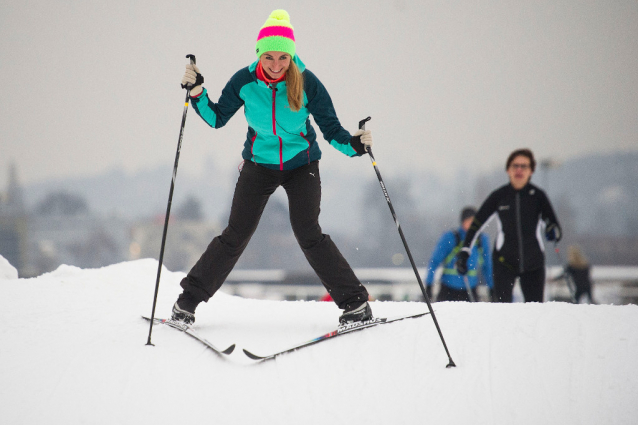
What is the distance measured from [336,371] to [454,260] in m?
2.85

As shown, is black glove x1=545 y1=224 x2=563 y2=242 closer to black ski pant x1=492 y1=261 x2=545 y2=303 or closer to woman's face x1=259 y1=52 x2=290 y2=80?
black ski pant x1=492 y1=261 x2=545 y2=303

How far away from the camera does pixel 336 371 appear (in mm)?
2268

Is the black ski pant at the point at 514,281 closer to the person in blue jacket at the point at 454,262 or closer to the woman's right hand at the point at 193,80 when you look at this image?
the person in blue jacket at the point at 454,262

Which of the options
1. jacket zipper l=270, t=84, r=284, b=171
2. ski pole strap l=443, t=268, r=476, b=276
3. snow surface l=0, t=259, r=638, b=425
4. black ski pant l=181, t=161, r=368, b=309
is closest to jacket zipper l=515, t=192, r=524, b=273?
snow surface l=0, t=259, r=638, b=425

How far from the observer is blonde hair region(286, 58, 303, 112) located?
8.50 feet

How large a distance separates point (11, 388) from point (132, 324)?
78 cm

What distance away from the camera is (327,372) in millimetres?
2266

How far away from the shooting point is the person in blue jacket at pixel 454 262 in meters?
4.74

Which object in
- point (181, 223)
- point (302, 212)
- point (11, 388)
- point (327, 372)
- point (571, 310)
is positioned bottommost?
point (181, 223)

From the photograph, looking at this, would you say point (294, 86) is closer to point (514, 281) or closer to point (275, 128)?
point (275, 128)

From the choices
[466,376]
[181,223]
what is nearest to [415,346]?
[466,376]

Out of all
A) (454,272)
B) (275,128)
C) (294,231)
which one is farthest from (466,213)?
(275,128)

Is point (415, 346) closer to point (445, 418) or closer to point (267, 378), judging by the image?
point (445, 418)

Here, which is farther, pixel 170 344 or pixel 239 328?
pixel 239 328
